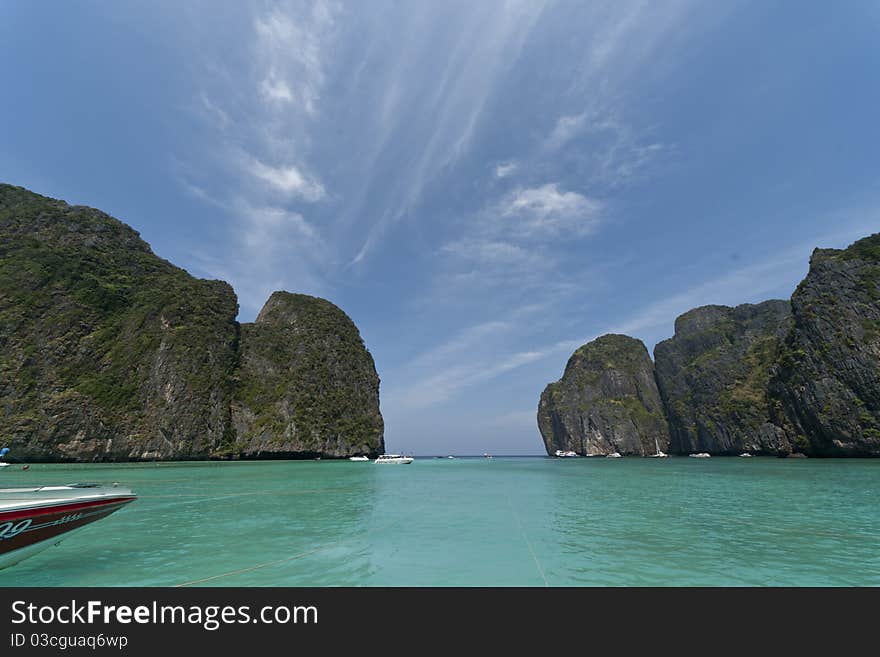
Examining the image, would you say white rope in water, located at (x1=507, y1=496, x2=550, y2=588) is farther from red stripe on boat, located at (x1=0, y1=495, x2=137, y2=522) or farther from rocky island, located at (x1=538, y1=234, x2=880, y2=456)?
rocky island, located at (x1=538, y1=234, x2=880, y2=456)

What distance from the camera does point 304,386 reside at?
368 ft

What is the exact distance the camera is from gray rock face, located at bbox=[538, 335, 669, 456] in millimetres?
151500

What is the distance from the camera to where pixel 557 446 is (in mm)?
181000

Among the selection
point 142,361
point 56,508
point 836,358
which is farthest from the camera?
point 142,361

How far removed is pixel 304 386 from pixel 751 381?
129 meters

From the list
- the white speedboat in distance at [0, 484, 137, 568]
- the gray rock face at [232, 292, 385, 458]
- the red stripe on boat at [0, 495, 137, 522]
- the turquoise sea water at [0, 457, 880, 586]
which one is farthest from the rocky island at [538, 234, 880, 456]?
the white speedboat in distance at [0, 484, 137, 568]

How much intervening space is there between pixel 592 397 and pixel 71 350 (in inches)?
6434

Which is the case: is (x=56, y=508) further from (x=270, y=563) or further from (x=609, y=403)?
(x=609, y=403)

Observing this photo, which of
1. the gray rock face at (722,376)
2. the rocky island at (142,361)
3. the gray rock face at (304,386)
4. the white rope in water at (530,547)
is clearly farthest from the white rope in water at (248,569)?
the gray rock face at (722,376)

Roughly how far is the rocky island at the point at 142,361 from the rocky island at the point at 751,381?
93.8 m

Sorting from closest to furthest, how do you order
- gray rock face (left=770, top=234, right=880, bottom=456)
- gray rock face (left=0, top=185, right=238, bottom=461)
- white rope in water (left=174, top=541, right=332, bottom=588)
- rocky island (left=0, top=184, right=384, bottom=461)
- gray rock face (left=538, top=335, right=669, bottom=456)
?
1. white rope in water (left=174, top=541, right=332, bottom=588)
2. gray rock face (left=770, top=234, right=880, bottom=456)
3. gray rock face (left=0, top=185, right=238, bottom=461)
4. rocky island (left=0, top=184, right=384, bottom=461)
5. gray rock face (left=538, top=335, right=669, bottom=456)

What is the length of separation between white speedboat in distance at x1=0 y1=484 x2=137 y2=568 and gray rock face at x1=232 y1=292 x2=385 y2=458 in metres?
99.6

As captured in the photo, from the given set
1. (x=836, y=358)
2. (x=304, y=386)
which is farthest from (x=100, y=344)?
(x=836, y=358)

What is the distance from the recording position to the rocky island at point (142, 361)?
7381 cm
